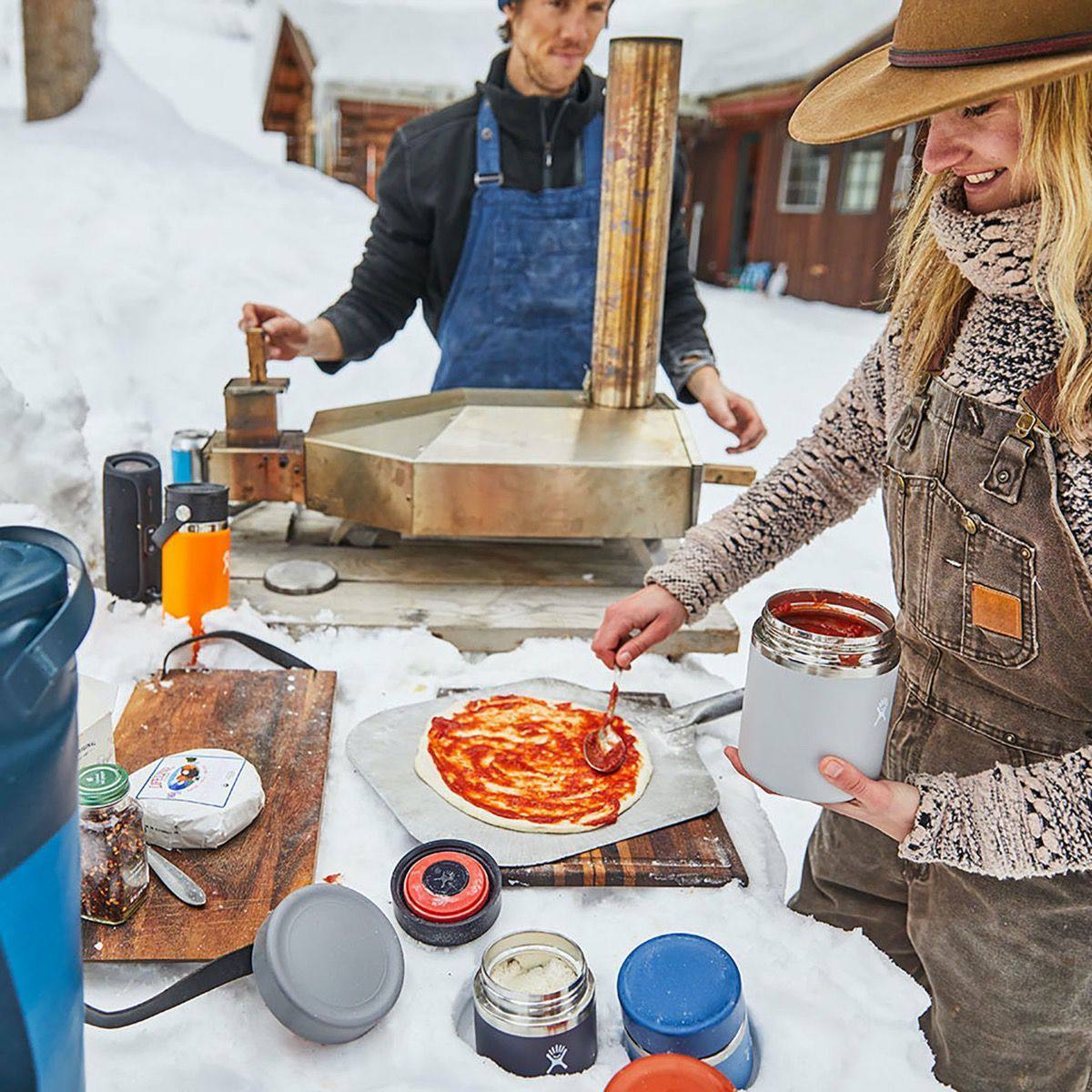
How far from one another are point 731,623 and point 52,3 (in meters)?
8.49

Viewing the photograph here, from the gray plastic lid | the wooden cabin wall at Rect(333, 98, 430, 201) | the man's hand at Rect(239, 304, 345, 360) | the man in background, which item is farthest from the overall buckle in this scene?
the wooden cabin wall at Rect(333, 98, 430, 201)

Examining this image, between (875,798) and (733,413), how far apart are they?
5.25 feet

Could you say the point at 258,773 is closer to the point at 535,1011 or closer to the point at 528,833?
the point at 528,833

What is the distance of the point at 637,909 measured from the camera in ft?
4.02

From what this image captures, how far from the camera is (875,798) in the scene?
110 centimetres

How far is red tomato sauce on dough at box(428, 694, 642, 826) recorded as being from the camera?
54.3 inches

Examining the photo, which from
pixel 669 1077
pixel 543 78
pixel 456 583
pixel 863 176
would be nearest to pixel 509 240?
pixel 543 78

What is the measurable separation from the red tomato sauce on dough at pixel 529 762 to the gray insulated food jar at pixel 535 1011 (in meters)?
0.35

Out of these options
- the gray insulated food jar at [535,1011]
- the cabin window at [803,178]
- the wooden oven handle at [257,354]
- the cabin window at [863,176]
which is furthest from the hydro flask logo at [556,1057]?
the cabin window at [803,178]

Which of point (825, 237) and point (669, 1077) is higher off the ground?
point (825, 237)

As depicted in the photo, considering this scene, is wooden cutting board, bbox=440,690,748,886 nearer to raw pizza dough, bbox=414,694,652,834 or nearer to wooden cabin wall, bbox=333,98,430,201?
raw pizza dough, bbox=414,694,652,834

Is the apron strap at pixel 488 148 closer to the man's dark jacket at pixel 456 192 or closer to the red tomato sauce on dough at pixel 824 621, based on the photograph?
the man's dark jacket at pixel 456 192

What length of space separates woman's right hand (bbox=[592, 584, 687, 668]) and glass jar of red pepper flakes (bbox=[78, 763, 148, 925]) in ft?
2.45

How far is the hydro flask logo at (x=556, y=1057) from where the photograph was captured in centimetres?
95
